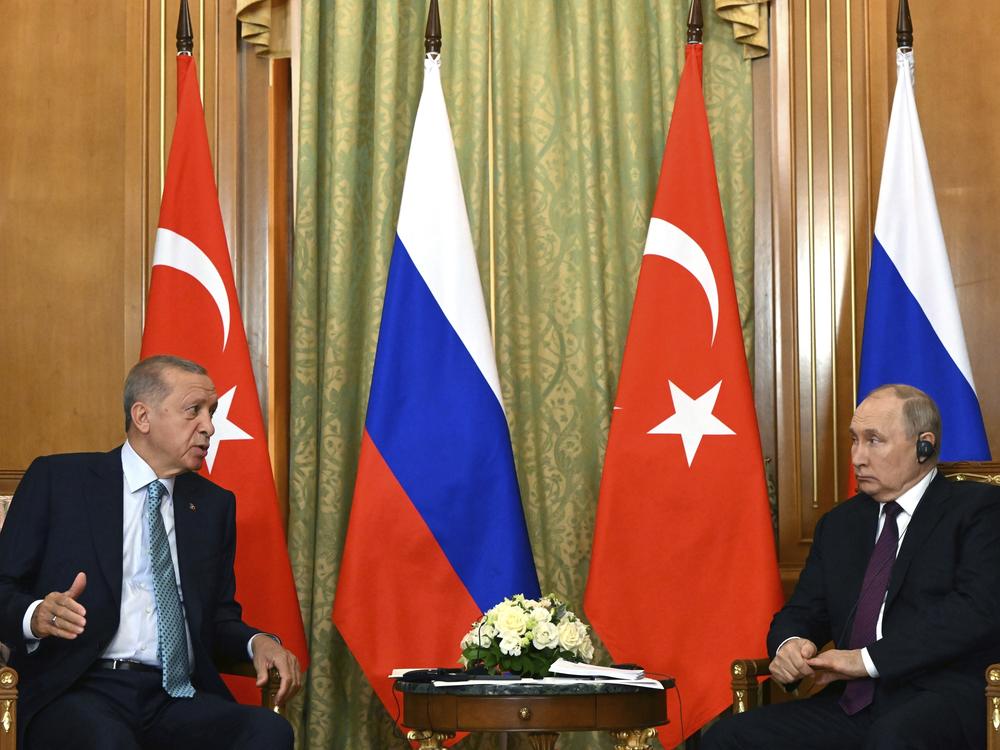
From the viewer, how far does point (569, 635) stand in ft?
13.7

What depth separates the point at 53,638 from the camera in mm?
3928

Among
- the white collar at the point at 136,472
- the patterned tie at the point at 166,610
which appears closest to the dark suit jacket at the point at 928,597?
the patterned tie at the point at 166,610

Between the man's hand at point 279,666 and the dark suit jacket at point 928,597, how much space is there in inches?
54.5

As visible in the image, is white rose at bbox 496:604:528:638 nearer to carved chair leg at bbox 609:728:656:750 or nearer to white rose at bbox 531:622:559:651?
white rose at bbox 531:622:559:651

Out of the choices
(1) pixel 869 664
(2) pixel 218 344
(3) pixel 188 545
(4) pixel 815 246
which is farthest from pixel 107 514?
(4) pixel 815 246

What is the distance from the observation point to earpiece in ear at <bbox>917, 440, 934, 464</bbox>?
4.14 meters

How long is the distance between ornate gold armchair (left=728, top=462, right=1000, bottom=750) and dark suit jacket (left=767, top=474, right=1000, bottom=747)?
96 millimetres

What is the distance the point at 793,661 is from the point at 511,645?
788 millimetres

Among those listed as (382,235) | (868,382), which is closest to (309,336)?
(382,235)

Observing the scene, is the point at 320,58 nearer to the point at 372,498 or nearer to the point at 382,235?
the point at 382,235

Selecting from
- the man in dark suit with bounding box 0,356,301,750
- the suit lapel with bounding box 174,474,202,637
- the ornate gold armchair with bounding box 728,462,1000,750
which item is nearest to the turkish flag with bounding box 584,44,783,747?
the ornate gold armchair with bounding box 728,462,1000,750

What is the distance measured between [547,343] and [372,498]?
45.8 inches

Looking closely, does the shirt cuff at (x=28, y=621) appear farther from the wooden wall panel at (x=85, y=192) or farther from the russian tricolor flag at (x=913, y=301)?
the russian tricolor flag at (x=913, y=301)

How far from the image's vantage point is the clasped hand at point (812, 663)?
12.9ft
